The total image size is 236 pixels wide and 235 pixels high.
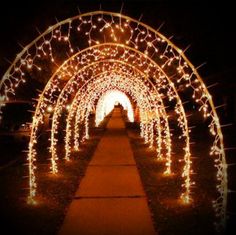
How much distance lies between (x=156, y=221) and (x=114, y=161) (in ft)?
16.8

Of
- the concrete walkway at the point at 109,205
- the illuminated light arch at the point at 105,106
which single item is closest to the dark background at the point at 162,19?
the concrete walkway at the point at 109,205

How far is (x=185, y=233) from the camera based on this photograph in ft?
15.5

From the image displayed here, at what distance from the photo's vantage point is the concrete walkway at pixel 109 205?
487 centimetres

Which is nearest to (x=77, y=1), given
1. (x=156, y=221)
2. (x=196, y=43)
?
(x=196, y=43)

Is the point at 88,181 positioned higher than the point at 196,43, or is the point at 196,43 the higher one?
the point at 196,43

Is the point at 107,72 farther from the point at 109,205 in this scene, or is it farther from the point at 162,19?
the point at 109,205

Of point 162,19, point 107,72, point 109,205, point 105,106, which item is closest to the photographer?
point 109,205

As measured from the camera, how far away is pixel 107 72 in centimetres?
1514

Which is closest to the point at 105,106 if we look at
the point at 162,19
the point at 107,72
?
the point at 107,72

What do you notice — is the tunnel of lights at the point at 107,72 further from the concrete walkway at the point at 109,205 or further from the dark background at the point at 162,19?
the concrete walkway at the point at 109,205

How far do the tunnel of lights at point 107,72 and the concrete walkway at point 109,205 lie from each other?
0.78 metres

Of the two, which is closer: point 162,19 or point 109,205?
point 109,205

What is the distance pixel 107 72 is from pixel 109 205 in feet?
31.7

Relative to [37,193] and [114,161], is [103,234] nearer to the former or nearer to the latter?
[37,193]
